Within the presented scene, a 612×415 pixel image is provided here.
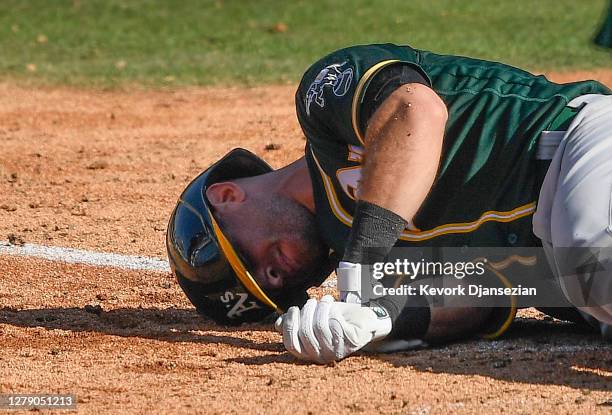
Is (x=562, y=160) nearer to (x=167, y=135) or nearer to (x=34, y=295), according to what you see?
(x=34, y=295)

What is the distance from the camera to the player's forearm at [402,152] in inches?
144

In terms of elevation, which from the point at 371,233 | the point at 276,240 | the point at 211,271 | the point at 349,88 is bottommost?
the point at 211,271

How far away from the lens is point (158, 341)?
4.16 metres

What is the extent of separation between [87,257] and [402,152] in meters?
2.09

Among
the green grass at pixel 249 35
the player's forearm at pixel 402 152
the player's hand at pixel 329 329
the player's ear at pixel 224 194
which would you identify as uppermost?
the player's forearm at pixel 402 152

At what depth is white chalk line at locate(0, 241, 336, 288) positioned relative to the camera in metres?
5.19

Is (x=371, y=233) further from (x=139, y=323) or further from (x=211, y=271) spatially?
(x=139, y=323)

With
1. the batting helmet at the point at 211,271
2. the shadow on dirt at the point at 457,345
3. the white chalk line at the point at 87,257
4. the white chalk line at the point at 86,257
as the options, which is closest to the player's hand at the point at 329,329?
the shadow on dirt at the point at 457,345

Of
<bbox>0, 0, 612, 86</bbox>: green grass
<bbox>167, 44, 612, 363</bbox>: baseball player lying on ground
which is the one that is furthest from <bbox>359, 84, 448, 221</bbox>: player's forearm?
<bbox>0, 0, 612, 86</bbox>: green grass

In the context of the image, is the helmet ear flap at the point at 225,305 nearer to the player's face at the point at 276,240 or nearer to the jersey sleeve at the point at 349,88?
the player's face at the point at 276,240

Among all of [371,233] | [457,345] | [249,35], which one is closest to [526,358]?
[457,345]

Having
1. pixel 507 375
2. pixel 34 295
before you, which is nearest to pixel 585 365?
pixel 507 375

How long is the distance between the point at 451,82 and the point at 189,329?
1289mm

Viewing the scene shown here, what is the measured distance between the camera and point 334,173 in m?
4.02
